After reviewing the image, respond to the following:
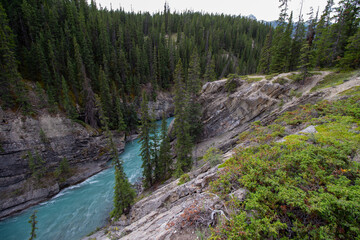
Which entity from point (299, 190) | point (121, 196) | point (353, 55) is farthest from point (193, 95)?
point (299, 190)

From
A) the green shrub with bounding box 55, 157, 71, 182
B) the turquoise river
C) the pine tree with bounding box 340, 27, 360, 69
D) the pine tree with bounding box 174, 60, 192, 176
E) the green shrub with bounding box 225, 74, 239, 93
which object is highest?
the pine tree with bounding box 340, 27, 360, 69

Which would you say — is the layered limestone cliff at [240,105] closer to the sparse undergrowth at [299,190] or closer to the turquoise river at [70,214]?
the sparse undergrowth at [299,190]

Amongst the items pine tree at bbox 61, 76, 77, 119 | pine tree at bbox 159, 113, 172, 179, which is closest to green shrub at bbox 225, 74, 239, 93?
pine tree at bbox 159, 113, 172, 179

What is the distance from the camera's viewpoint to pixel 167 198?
11.9 m

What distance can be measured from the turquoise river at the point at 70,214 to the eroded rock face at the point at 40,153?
1.63 m

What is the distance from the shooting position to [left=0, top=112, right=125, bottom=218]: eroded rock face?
73.3ft

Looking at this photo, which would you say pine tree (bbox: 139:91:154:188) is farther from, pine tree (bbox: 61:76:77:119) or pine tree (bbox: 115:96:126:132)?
pine tree (bbox: 61:76:77:119)

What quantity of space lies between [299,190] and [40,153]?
35594 mm

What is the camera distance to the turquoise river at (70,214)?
18.7 m

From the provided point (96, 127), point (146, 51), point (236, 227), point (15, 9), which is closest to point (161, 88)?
point (146, 51)

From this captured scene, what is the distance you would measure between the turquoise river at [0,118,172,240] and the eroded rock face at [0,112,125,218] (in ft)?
5.35

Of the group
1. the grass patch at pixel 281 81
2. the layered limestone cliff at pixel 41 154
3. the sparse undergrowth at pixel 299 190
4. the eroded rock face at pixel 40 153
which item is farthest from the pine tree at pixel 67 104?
the grass patch at pixel 281 81

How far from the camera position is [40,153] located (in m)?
25.7

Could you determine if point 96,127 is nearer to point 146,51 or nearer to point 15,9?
point 15,9
